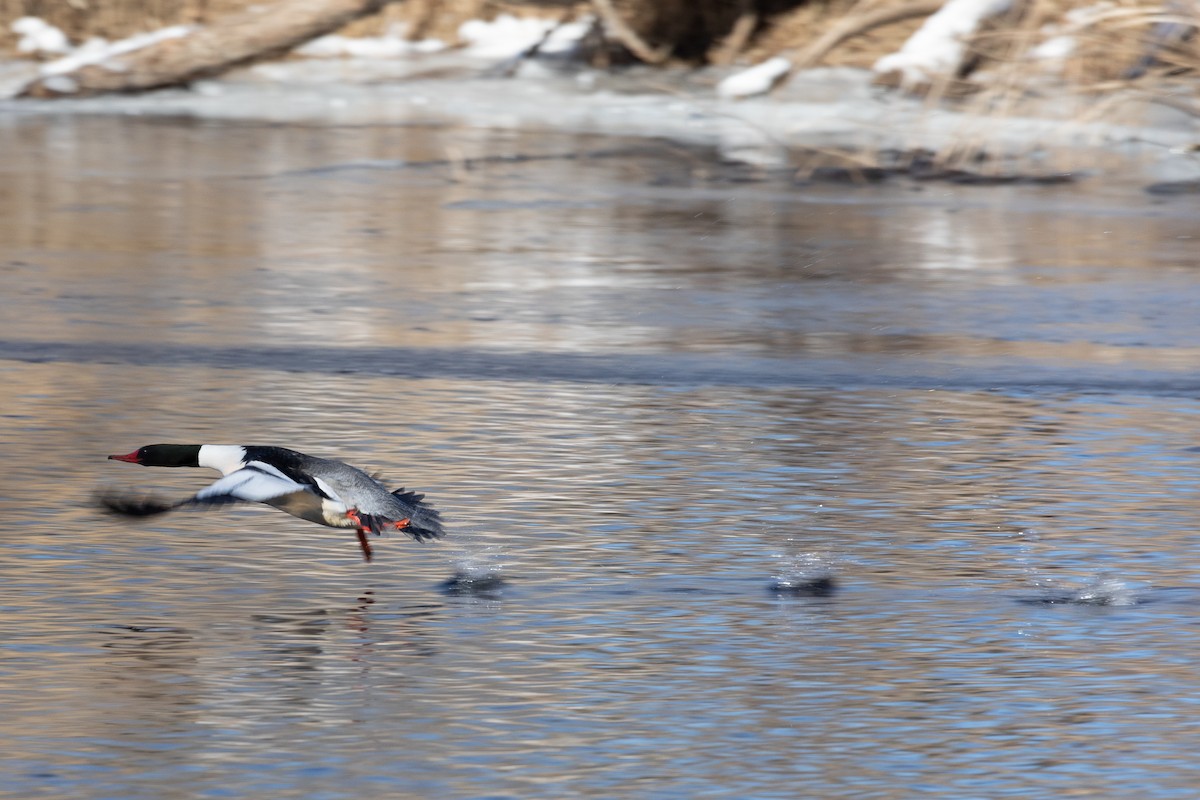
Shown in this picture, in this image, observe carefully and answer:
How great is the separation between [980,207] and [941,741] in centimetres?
927

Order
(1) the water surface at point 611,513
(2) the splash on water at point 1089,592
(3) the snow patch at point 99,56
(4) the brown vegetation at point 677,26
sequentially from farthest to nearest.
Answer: (3) the snow patch at point 99,56, (4) the brown vegetation at point 677,26, (2) the splash on water at point 1089,592, (1) the water surface at point 611,513

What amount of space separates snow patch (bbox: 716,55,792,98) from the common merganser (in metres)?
15.5

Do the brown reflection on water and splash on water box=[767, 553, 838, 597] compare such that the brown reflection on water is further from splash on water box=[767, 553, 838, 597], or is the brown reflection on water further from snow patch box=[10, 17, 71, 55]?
snow patch box=[10, 17, 71, 55]

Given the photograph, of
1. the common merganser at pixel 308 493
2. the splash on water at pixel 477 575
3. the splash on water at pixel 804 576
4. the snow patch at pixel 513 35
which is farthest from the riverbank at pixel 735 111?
the common merganser at pixel 308 493

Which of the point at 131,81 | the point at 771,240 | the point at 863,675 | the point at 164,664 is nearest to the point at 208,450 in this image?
the point at 164,664

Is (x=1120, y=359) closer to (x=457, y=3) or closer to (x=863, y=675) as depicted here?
(x=863, y=675)

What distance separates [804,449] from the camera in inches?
253

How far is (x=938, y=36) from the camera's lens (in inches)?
757

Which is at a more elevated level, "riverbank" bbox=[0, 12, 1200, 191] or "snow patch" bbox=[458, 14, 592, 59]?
"snow patch" bbox=[458, 14, 592, 59]

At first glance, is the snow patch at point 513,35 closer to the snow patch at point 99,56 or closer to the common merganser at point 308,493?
the snow patch at point 99,56

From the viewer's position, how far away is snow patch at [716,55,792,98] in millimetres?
19906

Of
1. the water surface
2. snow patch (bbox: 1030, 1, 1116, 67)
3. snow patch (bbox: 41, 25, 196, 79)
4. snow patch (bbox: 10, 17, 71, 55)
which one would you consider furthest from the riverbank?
the water surface

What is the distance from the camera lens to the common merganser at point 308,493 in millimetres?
4375

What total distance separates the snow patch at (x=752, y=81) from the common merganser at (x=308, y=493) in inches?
609
